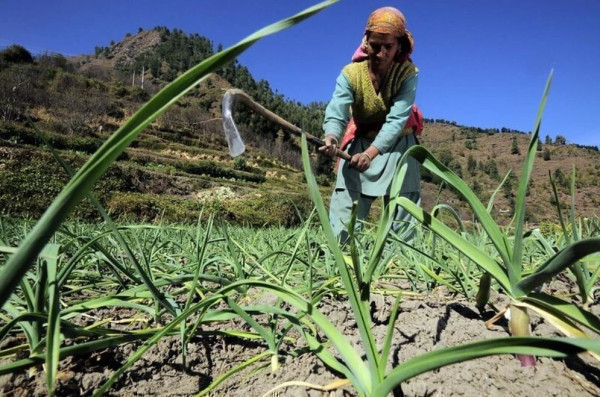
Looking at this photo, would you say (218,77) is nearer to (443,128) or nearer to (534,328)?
(443,128)

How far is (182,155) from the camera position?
2662 centimetres

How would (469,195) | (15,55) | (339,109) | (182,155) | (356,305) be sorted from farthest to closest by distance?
(15,55)
(182,155)
(339,109)
(469,195)
(356,305)

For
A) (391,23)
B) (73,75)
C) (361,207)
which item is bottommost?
(361,207)

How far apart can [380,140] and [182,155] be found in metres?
25.8

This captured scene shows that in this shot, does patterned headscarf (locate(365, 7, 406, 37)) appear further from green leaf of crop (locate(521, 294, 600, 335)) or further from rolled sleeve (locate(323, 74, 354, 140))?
green leaf of crop (locate(521, 294, 600, 335))

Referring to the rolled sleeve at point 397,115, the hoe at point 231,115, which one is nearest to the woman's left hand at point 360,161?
the rolled sleeve at point 397,115

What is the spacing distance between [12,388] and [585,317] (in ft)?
2.62

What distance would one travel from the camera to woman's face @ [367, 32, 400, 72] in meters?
2.46

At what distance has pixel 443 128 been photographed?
6912cm

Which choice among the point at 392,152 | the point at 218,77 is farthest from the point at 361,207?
the point at 218,77

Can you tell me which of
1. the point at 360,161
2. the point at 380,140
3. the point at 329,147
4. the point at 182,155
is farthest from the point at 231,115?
the point at 182,155

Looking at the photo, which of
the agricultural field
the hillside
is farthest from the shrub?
the agricultural field

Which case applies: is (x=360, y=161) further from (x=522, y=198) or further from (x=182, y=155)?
(x=182, y=155)

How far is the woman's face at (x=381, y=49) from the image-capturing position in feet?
8.05
